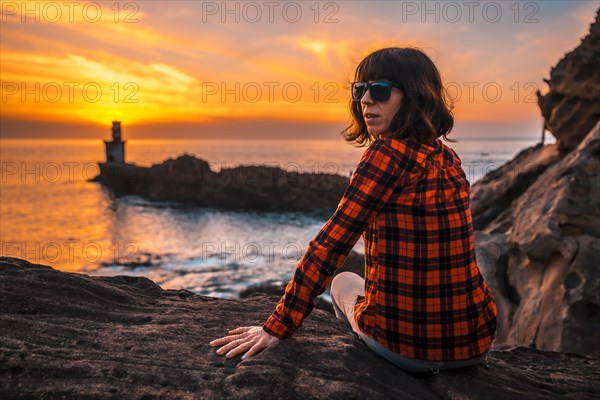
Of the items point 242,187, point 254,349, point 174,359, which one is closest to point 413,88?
point 254,349

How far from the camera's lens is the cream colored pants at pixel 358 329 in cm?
256

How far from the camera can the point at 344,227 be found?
7.66 feet

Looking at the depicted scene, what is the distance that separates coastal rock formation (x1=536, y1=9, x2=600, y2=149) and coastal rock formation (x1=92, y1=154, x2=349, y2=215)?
30.3 meters

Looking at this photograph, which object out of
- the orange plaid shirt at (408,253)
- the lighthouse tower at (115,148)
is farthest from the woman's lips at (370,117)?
the lighthouse tower at (115,148)

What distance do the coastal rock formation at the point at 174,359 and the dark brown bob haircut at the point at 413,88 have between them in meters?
1.20

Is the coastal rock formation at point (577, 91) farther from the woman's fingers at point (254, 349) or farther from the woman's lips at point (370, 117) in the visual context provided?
the woman's fingers at point (254, 349)

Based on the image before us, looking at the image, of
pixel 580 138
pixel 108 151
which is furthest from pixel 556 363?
pixel 108 151

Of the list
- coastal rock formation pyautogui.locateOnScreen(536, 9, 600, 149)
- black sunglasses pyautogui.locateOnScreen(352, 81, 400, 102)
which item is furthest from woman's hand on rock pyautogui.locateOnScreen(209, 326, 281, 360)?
coastal rock formation pyautogui.locateOnScreen(536, 9, 600, 149)

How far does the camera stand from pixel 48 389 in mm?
2084

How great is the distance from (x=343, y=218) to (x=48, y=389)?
1.50 meters

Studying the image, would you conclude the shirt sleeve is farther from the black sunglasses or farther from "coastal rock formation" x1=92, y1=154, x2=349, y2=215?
"coastal rock formation" x1=92, y1=154, x2=349, y2=215

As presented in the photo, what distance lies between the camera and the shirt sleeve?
A: 226 centimetres

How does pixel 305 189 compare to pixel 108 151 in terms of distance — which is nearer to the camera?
pixel 305 189

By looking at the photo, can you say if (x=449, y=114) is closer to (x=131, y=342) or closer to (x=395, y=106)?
(x=395, y=106)
